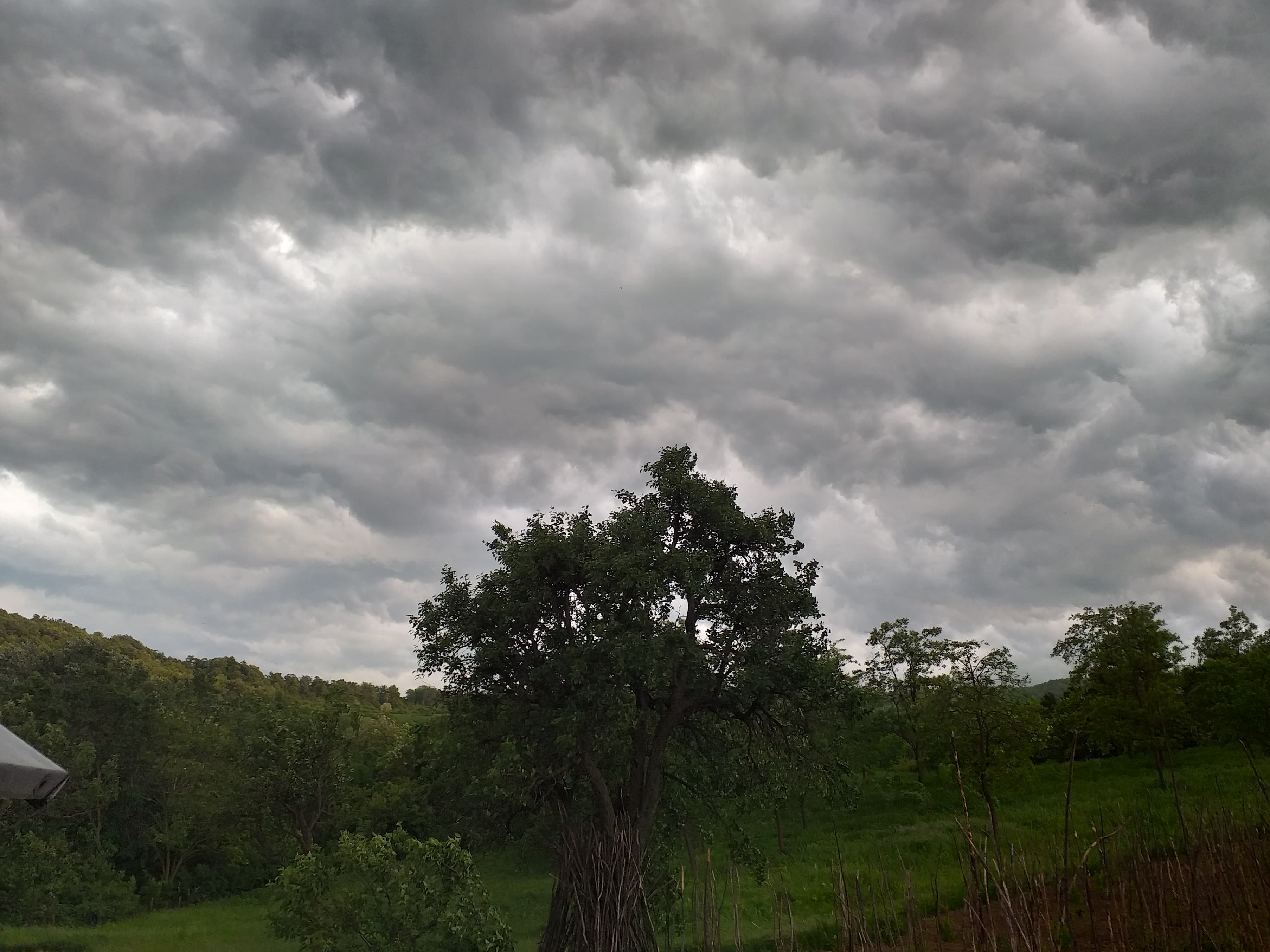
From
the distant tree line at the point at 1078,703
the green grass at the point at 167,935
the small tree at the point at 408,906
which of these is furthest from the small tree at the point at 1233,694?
the green grass at the point at 167,935

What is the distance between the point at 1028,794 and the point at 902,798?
4102 millimetres

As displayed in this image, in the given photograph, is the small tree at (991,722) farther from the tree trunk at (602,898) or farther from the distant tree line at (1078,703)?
the tree trunk at (602,898)

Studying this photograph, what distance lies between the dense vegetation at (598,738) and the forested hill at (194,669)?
19.1 feet

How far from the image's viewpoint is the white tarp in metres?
4.16

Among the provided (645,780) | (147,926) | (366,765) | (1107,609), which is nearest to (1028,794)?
(1107,609)

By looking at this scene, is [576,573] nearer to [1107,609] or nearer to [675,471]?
[675,471]

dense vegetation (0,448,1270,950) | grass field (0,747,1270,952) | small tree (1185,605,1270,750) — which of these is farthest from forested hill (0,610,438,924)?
small tree (1185,605,1270,750)

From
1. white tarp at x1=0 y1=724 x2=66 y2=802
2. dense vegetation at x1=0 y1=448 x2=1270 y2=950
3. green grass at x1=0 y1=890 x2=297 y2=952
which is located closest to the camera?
white tarp at x1=0 y1=724 x2=66 y2=802

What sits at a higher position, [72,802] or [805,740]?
[805,740]

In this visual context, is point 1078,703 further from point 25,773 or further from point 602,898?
point 25,773

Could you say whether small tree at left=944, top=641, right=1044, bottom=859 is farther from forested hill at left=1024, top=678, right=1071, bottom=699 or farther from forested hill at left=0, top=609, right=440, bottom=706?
forested hill at left=0, top=609, right=440, bottom=706

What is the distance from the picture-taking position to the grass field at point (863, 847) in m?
17.4

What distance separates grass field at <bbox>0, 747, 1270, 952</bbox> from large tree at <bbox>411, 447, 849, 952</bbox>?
2.91 metres

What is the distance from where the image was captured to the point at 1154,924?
32.7ft
